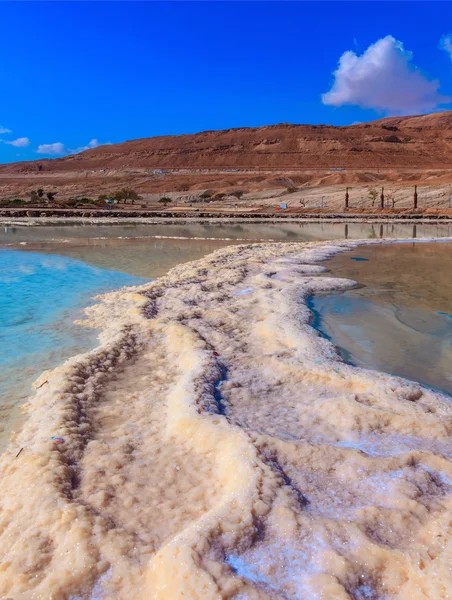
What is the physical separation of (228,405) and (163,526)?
1.45m

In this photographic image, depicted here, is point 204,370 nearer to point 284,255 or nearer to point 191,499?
point 191,499

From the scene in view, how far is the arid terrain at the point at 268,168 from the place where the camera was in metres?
41.3

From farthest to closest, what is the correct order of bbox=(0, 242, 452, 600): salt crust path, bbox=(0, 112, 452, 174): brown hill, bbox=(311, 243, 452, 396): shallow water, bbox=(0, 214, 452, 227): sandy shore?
1. bbox=(0, 112, 452, 174): brown hill
2. bbox=(0, 214, 452, 227): sandy shore
3. bbox=(311, 243, 452, 396): shallow water
4. bbox=(0, 242, 452, 600): salt crust path

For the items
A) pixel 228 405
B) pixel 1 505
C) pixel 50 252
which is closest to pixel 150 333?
pixel 228 405

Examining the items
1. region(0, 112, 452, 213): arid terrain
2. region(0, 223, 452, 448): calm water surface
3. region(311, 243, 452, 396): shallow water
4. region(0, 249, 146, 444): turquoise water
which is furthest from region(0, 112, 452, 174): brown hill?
region(0, 249, 146, 444): turquoise water

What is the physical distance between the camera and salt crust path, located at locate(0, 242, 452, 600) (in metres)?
2.08

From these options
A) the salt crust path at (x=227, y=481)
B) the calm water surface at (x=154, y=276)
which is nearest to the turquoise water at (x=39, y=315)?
the calm water surface at (x=154, y=276)

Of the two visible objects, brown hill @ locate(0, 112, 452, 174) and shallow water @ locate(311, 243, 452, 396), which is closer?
shallow water @ locate(311, 243, 452, 396)

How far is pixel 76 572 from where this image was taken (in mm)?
2092

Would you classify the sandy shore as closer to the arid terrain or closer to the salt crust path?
the arid terrain

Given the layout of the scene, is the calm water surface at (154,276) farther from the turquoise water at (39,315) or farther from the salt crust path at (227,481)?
the salt crust path at (227,481)

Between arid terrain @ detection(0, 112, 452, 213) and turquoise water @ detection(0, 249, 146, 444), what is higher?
arid terrain @ detection(0, 112, 452, 213)

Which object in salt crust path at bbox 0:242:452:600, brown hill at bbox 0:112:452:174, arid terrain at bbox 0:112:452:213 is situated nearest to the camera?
salt crust path at bbox 0:242:452:600

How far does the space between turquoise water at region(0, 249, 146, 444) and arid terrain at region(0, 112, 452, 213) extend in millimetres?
26944
